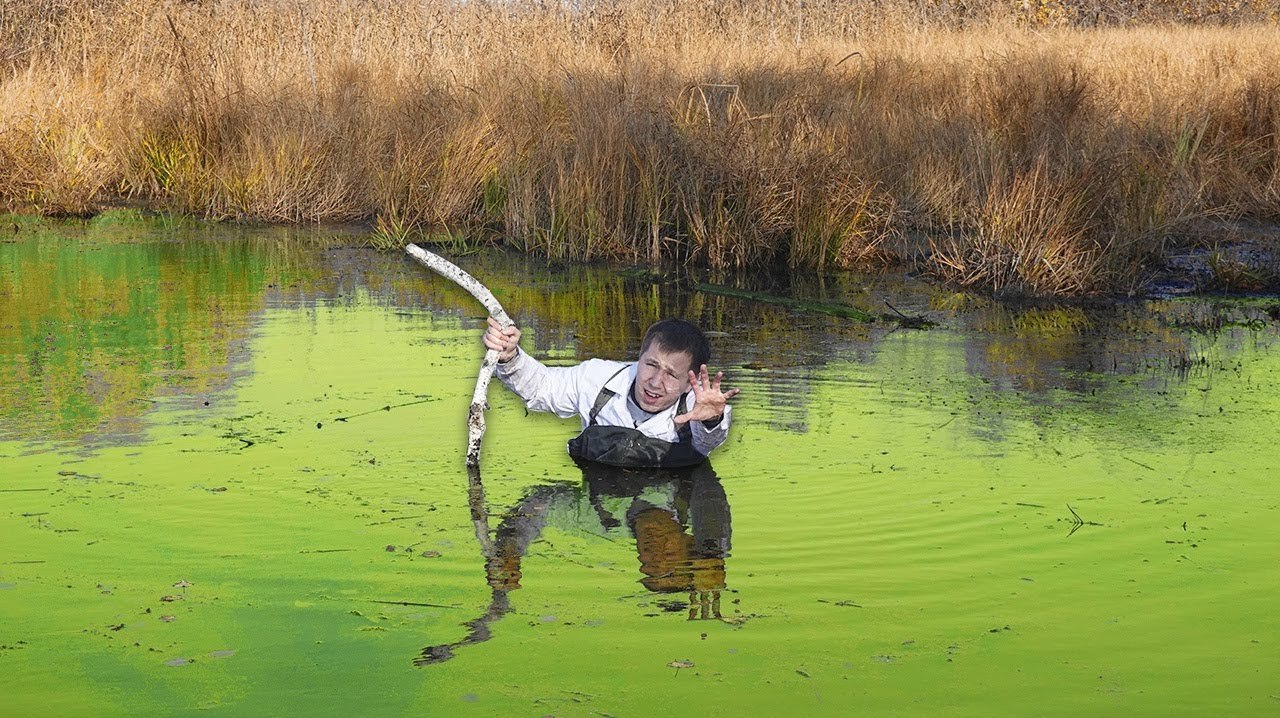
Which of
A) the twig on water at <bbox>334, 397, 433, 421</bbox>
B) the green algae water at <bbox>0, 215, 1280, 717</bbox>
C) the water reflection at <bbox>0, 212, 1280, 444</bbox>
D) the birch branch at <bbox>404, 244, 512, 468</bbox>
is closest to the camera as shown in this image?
the green algae water at <bbox>0, 215, 1280, 717</bbox>

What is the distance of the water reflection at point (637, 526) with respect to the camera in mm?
4898

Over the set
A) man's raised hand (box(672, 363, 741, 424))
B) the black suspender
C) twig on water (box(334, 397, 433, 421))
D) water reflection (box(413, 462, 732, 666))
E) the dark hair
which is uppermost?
the dark hair

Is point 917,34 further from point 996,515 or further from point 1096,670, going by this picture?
point 1096,670

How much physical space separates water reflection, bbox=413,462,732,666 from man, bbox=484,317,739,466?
11cm

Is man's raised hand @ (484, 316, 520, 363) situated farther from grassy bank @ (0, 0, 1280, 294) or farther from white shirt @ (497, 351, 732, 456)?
grassy bank @ (0, 0, 1280, 294)

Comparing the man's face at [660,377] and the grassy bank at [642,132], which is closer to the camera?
the man's face at [660,377]

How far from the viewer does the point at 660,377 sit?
20.5 feet

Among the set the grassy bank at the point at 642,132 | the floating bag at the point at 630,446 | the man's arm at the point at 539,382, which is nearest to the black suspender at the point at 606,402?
the floating bag at the point at 630,446

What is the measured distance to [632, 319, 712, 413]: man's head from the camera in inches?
243

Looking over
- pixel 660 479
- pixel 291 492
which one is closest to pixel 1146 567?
pixel 660 479

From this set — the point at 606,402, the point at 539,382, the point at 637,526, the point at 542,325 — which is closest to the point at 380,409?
the point at 539,382

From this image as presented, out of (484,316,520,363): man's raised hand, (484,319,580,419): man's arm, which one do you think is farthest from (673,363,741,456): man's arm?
(484,316,520,363): man's raised hand

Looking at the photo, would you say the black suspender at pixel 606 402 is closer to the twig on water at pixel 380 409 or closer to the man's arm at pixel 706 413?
the man's arm at pixel 706 413

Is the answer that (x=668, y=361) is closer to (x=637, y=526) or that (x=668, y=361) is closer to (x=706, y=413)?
(x=706, y=413)
